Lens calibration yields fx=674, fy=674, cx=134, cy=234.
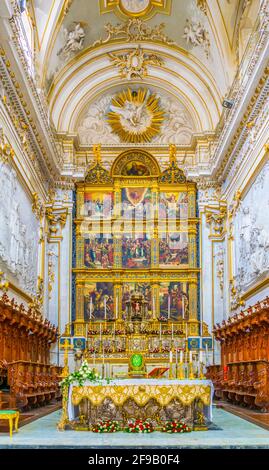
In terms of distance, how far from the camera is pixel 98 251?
26453 millimetres

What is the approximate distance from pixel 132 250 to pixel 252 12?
991 cm

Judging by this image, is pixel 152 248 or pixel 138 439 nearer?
pixel 138 439

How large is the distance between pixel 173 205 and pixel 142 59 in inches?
236

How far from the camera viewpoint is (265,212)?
18.3m

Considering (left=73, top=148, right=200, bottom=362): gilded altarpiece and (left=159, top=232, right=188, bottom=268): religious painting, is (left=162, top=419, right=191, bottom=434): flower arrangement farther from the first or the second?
(left=159, top=232, right=188, bottom=268): religious painting

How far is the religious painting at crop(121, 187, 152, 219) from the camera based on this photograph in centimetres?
2684

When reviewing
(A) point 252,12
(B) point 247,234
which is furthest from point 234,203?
(A) point 252,12

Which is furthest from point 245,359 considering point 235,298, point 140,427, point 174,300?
point 140,427

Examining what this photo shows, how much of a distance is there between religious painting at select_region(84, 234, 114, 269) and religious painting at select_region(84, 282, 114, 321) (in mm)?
793

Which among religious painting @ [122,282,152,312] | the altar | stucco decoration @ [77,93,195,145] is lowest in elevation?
the altar

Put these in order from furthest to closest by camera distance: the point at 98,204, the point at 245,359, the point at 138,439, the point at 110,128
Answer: the point at 110,128 → the point at 98,204 → the point at 245,359 → the point at 138,439

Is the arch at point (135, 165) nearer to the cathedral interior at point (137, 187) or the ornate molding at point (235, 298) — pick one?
the cathedral interior at point (137, 187)

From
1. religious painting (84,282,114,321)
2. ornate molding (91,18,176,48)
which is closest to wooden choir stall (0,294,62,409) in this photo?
religious painting (84,282,114,321)

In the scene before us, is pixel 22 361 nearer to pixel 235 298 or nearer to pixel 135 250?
pixel 235 298
